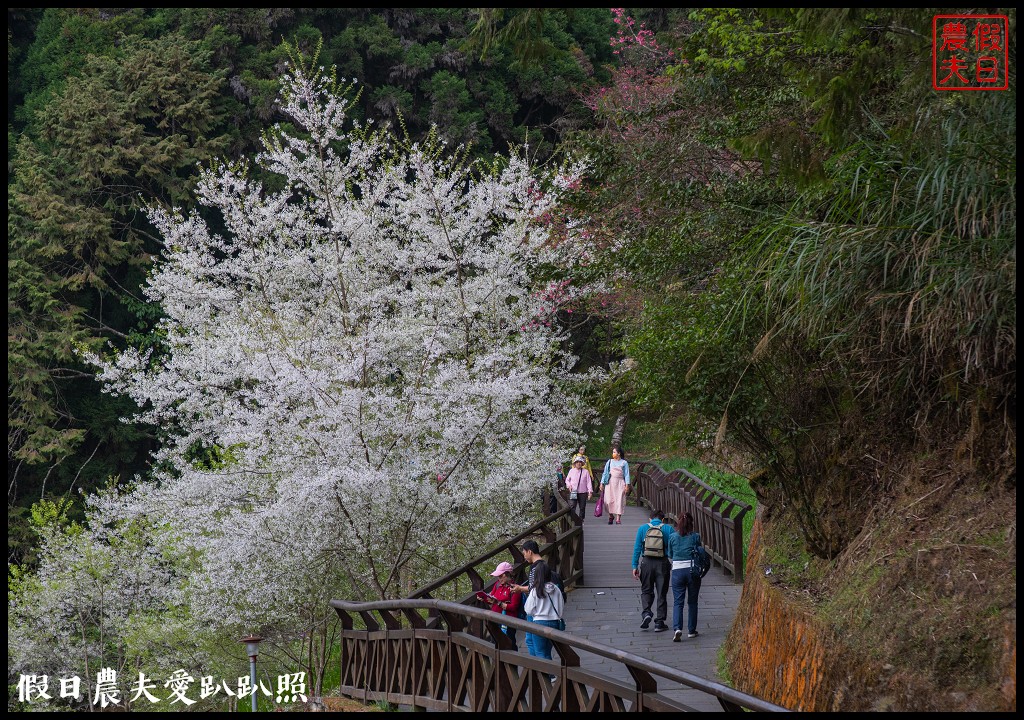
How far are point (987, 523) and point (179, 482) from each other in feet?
33.4

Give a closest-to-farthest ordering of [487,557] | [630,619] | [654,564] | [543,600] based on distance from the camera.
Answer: [543,600]
[487,557]
[654,564]
[630,619]

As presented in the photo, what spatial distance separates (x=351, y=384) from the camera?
1289 centimetres

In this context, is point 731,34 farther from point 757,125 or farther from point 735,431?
point 735,431

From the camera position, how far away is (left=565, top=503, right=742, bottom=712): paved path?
934 centimetres

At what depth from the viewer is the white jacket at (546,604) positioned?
26.2 feet

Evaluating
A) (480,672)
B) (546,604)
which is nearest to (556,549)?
(546,604)

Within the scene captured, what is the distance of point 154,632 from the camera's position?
16.0 meters

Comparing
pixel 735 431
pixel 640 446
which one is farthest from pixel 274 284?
pixel 640 446

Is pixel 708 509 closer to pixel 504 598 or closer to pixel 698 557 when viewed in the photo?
pixel 698 557

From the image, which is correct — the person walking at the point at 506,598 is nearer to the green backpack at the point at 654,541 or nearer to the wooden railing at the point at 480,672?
the wooden railing at the point at 480,672

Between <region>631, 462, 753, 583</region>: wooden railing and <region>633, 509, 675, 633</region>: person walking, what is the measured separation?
1.53 ft

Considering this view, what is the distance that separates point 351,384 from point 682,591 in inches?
218

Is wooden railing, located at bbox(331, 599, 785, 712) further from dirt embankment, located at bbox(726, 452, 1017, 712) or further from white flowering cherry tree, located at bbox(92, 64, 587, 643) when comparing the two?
white flowering cherry tree, located at bbox(92, 64, 587, 643)

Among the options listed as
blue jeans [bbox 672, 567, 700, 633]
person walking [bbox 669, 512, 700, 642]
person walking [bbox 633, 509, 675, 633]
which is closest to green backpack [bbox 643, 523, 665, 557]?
person walking [bbox 633, 509, 675, 633]
